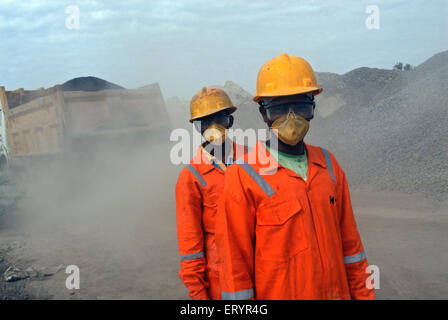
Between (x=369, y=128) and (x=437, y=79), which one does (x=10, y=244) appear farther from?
(x=437, y=79)

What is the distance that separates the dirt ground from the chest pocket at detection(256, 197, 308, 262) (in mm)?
3452

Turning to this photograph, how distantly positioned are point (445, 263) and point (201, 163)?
4.61 meters

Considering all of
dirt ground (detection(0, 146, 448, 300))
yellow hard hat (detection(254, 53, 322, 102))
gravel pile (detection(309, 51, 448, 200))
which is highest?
yellow hard hat (detection(254, 53, 322, 102))

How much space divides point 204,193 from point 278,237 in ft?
4.12

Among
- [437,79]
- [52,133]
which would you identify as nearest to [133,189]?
[52,133]

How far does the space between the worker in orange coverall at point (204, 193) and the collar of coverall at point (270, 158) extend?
1023 mm

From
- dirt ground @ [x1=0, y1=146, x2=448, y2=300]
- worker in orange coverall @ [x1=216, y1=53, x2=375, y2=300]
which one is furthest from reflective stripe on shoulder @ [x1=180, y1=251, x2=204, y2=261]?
dirt ground @ [x1=0, y1=146, x2=448, y2=300]

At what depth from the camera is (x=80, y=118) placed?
9914mm

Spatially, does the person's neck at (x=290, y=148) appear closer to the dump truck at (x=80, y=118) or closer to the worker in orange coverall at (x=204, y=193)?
the worker in orange coverall at (x=204, y=193)

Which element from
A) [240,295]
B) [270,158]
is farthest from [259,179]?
[240,295]

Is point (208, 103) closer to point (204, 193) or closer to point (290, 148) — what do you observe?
point (204, 193)

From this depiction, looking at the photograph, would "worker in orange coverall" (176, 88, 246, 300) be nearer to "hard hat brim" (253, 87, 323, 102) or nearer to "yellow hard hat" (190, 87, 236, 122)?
"yellow hard hat" (190, 87, 236, 122)

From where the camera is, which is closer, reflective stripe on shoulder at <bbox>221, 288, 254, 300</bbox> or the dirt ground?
reflective stripe on shoulder at <bbox>221, 288, 254, 300</bbox>

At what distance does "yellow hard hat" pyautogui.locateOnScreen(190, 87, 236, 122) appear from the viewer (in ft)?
10.9
